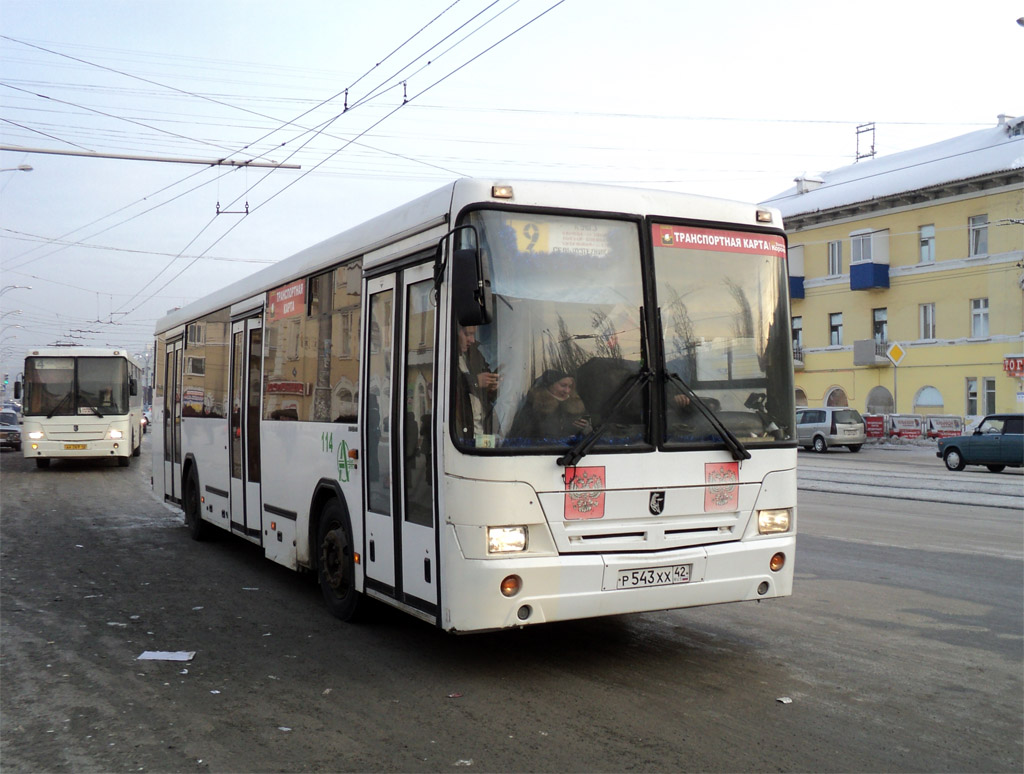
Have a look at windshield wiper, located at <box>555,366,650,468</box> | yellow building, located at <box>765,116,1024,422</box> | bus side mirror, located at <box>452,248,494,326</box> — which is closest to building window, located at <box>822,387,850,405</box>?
yellow building, located at <box>765,116,1024,422</box>

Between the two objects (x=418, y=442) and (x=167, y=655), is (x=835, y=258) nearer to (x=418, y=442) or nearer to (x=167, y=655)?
(x=418, y=442)

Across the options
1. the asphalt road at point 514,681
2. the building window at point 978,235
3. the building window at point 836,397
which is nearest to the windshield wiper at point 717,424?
the asphalt road at point 514,681

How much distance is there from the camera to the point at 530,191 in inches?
240

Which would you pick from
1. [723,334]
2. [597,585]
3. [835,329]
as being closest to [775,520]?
[723,334]

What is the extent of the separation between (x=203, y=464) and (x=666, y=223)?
25.6 ft

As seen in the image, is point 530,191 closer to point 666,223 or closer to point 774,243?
point 666,223

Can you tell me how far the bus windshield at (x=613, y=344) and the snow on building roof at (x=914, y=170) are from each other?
37.8m

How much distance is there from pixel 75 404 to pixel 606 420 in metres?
23.0

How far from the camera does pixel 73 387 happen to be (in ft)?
84.5

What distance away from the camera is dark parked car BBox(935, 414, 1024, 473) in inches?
1033

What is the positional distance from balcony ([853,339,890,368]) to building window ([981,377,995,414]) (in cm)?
467

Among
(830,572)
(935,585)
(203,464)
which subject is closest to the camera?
(935,585)

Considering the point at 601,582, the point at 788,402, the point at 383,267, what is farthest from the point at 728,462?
the point at 383,267

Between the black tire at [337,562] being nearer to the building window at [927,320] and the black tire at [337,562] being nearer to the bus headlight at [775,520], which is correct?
the bus headlight at [775,520]
